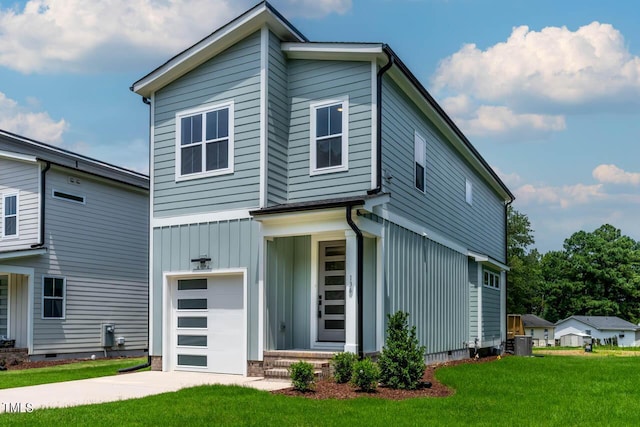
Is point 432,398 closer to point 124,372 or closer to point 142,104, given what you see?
point 124,372

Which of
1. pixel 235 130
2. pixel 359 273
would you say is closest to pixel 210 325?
pixel 359 273

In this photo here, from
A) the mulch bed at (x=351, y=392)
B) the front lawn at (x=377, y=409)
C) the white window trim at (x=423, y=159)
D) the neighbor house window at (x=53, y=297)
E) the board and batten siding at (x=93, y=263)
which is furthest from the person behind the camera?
the board and batten siding at (x=93, y=263)

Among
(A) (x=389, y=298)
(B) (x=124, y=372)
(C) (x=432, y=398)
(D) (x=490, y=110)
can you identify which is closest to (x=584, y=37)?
(D) (x=490, y=110)

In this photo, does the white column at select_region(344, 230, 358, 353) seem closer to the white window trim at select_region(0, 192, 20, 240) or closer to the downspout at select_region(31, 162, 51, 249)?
the downspout at select_region(31, 162, 51, 249)

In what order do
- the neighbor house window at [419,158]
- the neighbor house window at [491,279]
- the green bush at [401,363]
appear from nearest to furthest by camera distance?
the green bush at [401,363] < the neighbor house window at [419,158] < the neighbor house window at [491,279]

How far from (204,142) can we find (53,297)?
869 centimetres

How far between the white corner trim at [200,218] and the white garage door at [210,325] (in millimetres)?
1203

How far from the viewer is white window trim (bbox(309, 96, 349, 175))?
40.6 feet

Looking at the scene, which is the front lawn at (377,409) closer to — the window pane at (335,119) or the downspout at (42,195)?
the window pane at (335,119)

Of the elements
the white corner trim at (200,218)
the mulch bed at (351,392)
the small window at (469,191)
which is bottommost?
the mulch bed at (351,392)

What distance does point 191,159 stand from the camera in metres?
13.6

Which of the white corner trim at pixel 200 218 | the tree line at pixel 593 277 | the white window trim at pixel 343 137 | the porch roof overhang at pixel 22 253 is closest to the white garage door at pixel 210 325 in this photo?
the white corner trim at pixel 200 218

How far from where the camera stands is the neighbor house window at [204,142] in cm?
1302

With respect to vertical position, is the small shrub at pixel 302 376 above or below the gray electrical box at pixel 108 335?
above
